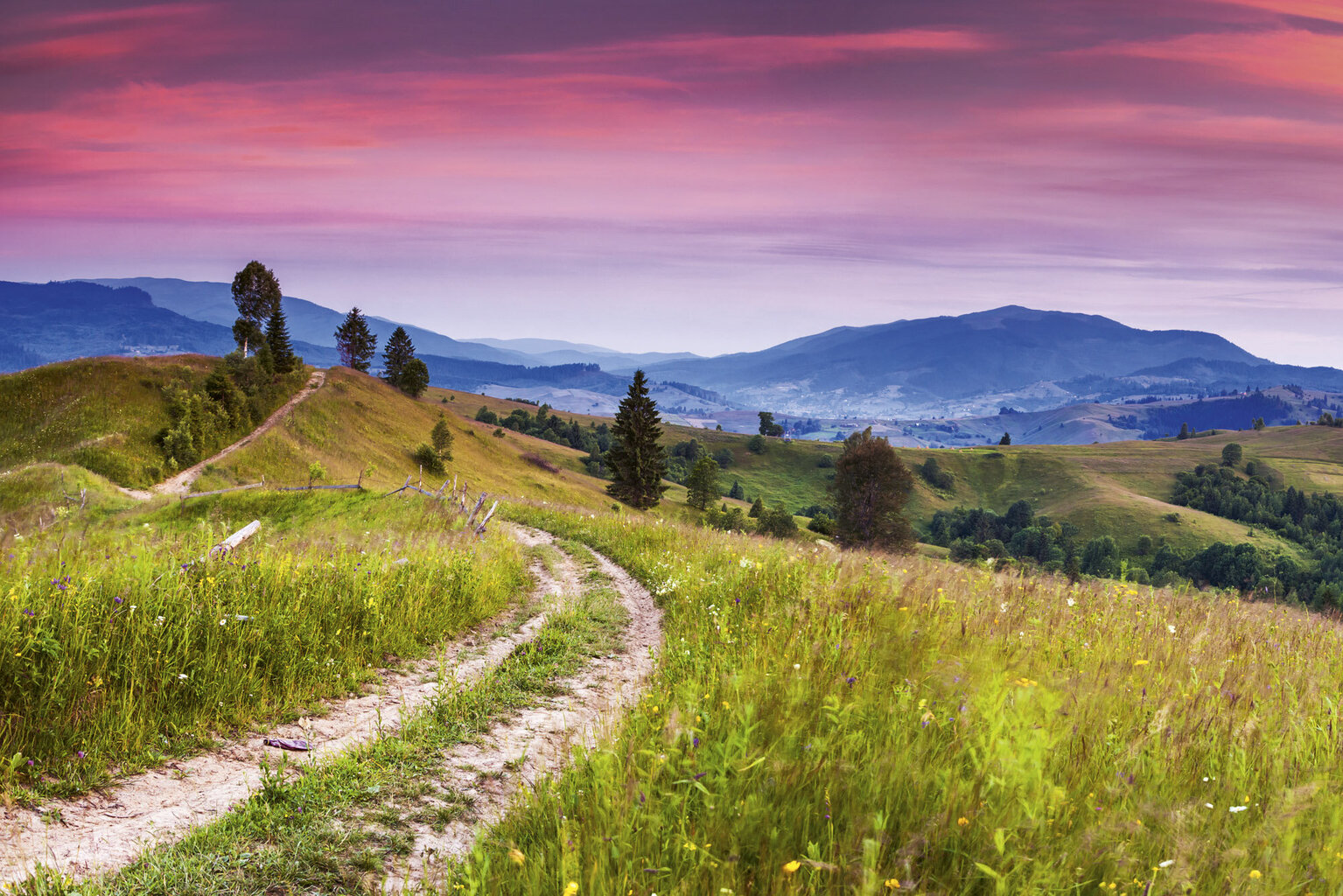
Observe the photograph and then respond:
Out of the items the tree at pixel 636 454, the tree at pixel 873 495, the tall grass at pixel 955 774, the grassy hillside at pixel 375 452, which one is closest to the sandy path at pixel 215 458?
the grassy hillside at pixel 375 452

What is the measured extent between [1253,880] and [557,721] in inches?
222

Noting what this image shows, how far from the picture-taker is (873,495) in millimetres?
72750

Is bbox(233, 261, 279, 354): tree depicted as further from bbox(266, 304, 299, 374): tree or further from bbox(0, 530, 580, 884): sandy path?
bbox(0, 530, 580, 884): sandy path

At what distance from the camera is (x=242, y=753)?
18.9ft

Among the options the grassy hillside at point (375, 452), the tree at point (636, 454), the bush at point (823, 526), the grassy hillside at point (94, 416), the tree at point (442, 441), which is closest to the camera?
the grassy hillside at point (94, 416)

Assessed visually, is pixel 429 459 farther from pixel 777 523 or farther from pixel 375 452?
pixel 777 523

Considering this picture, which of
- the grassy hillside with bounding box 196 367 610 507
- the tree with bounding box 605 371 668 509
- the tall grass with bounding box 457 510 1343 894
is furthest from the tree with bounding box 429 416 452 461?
the tall grass with bounding box 457 510 1343 894

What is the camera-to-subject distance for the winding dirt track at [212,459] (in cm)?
5366

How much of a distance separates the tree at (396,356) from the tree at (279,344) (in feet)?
73.9

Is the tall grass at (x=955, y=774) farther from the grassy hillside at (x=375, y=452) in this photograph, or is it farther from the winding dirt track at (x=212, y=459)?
the grassy hillside at (x=375, y=452)

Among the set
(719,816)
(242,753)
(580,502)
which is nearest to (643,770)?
(719,816)

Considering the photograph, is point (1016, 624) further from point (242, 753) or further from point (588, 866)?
point (242, 753)

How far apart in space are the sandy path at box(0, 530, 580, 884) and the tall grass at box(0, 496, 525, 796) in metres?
0.26

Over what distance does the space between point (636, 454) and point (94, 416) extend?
57.9m
